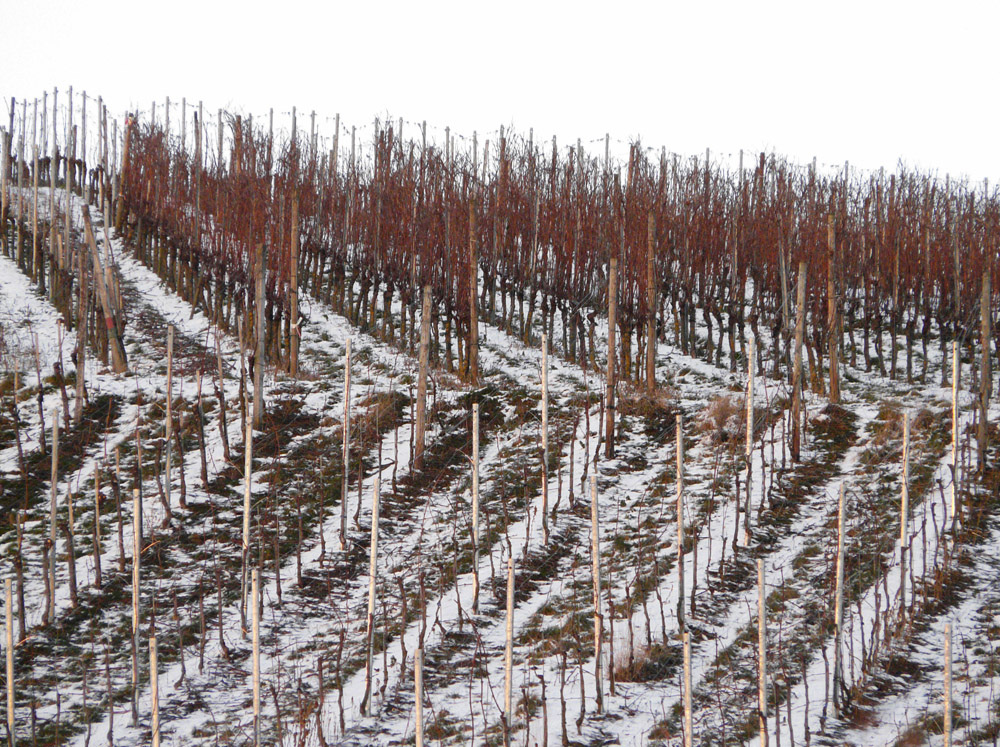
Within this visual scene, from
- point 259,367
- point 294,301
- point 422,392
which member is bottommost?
point 422,392

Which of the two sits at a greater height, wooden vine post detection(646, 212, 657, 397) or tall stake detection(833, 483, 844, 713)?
wooden vine post detection(646, 212, 657, 397)

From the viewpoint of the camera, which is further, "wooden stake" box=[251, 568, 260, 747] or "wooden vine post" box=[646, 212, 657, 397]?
"wooden vine post" box=[646, 212, 657, 397]

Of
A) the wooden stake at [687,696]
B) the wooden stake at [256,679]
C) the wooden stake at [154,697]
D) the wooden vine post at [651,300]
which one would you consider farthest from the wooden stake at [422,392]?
the wooden stake at [687,696]

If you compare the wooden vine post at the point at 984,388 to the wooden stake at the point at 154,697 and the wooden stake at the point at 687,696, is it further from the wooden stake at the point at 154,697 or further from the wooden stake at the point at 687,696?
the wooden stake at the point at 154,697

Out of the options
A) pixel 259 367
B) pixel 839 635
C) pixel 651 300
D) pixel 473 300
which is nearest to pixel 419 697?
pixel 839 635

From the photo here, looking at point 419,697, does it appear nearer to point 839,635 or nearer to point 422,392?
point 839,635

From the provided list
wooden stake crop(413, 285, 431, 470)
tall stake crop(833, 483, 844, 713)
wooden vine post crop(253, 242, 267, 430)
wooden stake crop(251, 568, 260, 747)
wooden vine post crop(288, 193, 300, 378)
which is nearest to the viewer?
wooden stake crop(251, 568, 260, 747)

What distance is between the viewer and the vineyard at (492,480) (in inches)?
249

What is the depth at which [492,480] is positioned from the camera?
388 inches

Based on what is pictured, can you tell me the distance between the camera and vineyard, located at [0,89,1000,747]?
20.7ft

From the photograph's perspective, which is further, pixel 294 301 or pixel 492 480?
pixel 294 301

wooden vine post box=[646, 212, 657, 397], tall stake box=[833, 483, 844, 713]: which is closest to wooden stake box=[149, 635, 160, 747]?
tall stake box=[833, 483, 844, 713]

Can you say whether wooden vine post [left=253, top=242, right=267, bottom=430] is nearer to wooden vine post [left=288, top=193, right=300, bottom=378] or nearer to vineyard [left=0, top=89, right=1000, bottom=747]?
vineyard [left=0, top=89, right=1000, bottom=747]

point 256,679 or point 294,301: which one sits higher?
point 294,301
